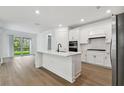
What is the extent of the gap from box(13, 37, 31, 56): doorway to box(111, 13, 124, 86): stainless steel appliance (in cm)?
870

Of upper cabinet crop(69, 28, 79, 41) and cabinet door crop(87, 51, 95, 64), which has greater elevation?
upper cabinet crop(69, 28, 79, 41)

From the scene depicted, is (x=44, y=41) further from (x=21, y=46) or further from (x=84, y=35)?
(x=21, y=46)

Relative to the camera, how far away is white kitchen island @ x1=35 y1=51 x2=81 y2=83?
253 centimetres

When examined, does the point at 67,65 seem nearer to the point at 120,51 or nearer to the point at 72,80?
the point at 72,80

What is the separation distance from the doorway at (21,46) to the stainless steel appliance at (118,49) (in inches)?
342

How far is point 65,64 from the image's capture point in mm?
2738

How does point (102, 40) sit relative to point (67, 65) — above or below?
above

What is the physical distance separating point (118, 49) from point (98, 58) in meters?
3.19

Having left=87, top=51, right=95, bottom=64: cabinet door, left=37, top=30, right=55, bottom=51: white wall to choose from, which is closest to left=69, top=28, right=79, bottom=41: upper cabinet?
left=87, top=51, right=95, bottom=64: cabinet door

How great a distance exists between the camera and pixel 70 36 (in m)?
5.74

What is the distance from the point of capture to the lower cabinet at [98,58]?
4025 millimetres

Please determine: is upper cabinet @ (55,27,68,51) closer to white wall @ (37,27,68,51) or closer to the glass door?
white wall @ (37,27,68,51)

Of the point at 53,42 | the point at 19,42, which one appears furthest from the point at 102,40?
the point at 19,42
